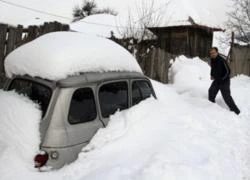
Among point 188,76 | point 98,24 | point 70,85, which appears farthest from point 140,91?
point 98,24

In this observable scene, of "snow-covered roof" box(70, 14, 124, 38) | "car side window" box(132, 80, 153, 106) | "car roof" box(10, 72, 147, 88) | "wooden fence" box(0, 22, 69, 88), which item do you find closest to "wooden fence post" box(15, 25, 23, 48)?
"wooden fence" box(0, 22, 69, 88)

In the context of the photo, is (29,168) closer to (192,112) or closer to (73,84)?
(73,84)

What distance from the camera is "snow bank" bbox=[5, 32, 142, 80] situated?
4.90 m

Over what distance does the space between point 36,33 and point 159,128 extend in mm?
4469

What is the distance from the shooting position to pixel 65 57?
4.96 m

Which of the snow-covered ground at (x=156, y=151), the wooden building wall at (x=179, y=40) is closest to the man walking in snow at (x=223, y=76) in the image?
the snow-covered ground at (x=156, y=151)

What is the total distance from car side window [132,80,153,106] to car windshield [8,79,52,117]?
151cm

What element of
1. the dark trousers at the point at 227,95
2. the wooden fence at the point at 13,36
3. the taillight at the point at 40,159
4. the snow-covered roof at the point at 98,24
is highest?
the wooden fence at the point at 13,36

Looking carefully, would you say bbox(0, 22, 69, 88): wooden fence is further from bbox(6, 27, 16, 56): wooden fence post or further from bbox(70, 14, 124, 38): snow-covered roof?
bbox(70, 14, 124, 38): snow-covered roof

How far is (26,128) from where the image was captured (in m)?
4.57

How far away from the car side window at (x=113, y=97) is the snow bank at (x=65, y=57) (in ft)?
0.86

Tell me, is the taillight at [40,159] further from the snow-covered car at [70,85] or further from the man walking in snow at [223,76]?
the man walking in snow at [223,76]

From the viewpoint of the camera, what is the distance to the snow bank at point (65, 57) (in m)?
4.90

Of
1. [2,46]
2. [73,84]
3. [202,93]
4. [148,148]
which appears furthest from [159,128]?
[202,93]
